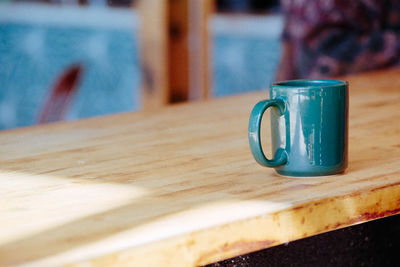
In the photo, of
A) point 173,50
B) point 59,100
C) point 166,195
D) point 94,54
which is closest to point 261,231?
point 166,195

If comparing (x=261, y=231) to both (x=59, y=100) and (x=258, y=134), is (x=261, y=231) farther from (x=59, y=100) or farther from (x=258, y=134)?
(x=59, y=100)

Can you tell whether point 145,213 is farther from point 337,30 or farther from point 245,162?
point 337,30

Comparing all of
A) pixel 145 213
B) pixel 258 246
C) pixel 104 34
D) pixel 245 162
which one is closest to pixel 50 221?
pixel 145 213

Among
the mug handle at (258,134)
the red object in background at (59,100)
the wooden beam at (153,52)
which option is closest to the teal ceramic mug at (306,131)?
the mug handle at (258,134)

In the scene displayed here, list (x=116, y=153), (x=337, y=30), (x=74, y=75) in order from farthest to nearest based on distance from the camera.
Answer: (x=74, y=75) < (x=337, y=30) < (x=116, y=153)

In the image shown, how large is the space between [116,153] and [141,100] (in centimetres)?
282

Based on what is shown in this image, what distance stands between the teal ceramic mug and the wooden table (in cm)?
2

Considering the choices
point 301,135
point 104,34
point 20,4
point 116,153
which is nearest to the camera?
point 301,135

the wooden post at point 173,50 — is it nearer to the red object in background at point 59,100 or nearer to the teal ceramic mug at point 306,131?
the red object in background at point 59,100

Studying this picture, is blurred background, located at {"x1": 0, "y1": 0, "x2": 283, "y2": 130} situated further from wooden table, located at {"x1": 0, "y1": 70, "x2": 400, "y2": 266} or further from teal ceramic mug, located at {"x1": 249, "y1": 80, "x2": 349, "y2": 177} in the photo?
teal ceramic mug, located at {"x1": 249, "y1": 80, "x2": 349, "y2": 177}

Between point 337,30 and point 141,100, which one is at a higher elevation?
point 337,30

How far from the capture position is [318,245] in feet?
3.46

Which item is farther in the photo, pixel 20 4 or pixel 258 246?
pixel 20 4

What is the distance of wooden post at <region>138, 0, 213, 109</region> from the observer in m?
3.62
